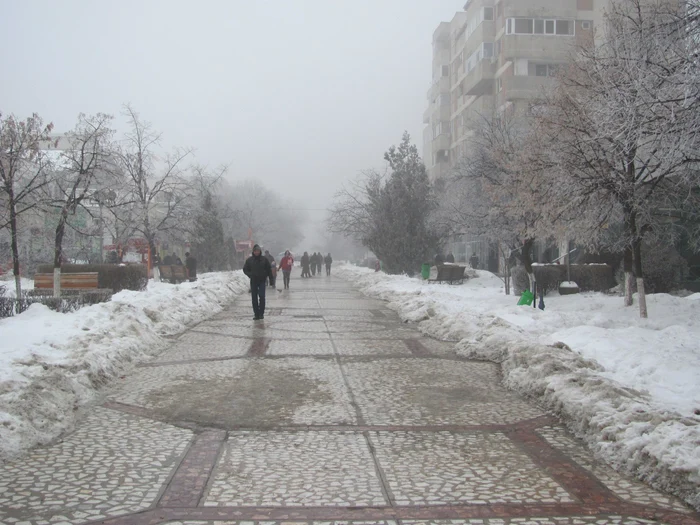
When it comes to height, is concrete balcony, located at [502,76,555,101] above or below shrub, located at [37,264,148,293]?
above

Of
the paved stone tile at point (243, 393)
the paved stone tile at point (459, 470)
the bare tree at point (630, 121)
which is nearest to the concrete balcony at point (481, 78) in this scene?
the bare tree at point (630, 121)

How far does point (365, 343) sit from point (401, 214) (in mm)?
21163

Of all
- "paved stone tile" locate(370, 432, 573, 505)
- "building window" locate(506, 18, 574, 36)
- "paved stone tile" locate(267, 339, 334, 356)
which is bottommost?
"paved stone tile" locate(370, 432, 573, 505)

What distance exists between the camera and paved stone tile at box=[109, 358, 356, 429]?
5.88 meters

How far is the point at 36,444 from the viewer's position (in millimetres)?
4852

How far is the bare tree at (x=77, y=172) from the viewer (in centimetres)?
1670

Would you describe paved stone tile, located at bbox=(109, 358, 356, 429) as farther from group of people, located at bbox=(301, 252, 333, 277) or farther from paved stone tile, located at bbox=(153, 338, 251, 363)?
group of people, located at bbox=(301, 252, 333, 277)

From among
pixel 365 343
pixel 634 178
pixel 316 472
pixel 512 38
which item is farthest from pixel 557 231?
pixel 512 38

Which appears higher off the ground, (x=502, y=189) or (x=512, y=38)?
(x=512, y=38)

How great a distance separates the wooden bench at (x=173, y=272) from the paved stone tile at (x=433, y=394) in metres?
19.8

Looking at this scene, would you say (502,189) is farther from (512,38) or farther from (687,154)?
(512,38)

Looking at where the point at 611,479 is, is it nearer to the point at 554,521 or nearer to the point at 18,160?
the point at 554,521

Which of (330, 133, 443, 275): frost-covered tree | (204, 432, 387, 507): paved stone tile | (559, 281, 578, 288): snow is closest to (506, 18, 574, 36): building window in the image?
(330, 133, 443, 275): frost-covered tree

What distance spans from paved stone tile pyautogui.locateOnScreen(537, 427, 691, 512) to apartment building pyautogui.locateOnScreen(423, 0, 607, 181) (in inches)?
1143
